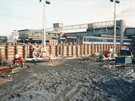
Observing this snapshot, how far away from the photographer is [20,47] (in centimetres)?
2595

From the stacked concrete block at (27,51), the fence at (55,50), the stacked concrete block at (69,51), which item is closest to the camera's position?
the fence at (55,50)

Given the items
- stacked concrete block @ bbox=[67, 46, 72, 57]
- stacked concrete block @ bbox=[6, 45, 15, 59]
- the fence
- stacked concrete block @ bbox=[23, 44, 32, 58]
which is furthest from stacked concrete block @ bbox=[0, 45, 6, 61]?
stacked concrete block @ bbox=[67, 46, 72, 57]

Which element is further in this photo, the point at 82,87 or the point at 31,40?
the point at 31,40

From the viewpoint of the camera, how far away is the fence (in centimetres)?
2398

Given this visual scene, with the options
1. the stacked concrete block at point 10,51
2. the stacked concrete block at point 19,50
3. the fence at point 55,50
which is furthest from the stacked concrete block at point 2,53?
the stacked concrete block at point 19,50

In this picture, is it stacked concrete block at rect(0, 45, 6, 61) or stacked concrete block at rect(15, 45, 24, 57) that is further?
stacked concrete block at rect(15, 45, 24, 57)

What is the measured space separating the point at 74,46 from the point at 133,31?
43566 millimetres

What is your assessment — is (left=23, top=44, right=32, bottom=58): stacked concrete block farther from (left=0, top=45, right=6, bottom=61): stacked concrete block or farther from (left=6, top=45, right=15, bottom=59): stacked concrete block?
(left=0, top=45, right=6, bottom=61): stacked concrete block

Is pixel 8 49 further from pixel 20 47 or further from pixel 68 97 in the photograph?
pixel 68 97

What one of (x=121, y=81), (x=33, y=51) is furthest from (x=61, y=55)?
(x=121, y=81)

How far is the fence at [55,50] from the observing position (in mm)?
23984

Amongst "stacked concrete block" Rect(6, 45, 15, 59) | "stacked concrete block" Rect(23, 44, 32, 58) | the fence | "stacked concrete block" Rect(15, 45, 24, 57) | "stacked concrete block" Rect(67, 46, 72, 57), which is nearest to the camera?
the fence

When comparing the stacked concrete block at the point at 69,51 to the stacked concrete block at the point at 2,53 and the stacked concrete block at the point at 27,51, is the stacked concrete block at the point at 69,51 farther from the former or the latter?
the stacked concrete block at the point at 2,53

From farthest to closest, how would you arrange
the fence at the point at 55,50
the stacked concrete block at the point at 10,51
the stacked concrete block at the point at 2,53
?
the stacked concrete block at the point at 10,51
the fence at the point at 55,50
the stacked concrete block at the point at 2,53
